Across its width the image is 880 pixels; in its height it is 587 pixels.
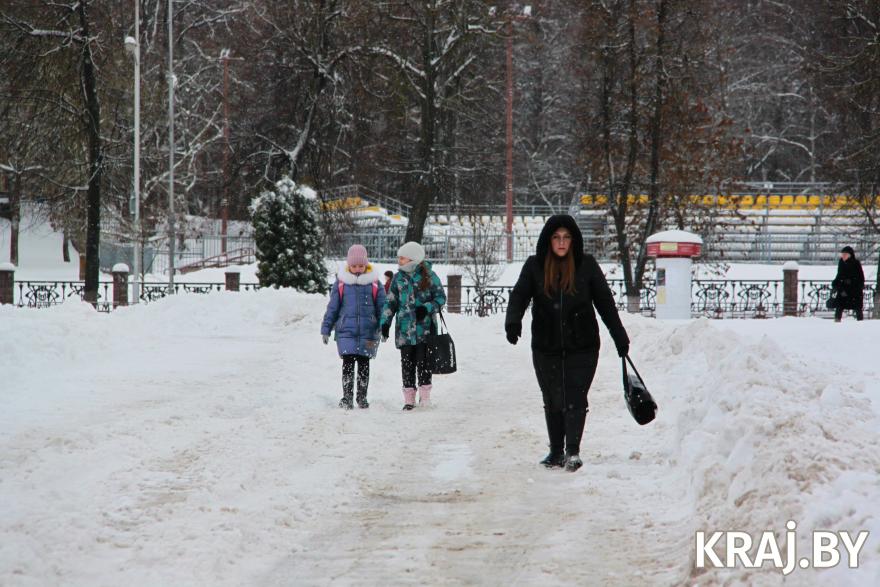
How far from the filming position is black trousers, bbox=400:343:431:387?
38.7 feet

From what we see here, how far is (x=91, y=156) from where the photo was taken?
34625 mm

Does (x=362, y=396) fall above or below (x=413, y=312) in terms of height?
below

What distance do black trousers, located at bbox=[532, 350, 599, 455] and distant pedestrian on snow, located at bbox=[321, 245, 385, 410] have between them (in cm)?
385

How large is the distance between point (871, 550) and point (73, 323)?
528 inches

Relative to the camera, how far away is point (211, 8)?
58.2m

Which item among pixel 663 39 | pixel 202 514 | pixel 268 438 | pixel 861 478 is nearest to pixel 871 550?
pixel 861 478

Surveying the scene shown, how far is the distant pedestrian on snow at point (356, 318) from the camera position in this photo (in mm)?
11594

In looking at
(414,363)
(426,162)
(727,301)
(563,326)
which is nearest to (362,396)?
(414,363)

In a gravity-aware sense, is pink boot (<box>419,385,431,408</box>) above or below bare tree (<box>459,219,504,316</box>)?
below

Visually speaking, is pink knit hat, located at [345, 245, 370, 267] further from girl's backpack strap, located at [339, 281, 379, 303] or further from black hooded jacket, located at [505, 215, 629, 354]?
black hooded jacket, located at [505, 215, 629, 354]

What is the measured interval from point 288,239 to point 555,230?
26.5 metres

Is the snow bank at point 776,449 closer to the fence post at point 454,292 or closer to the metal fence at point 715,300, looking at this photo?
the fence post at point 454,292

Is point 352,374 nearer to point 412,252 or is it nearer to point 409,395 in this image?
point 409,395

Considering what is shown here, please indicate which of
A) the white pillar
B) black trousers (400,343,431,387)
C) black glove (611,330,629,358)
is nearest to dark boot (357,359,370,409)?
black trousers (400,343,431,387)
